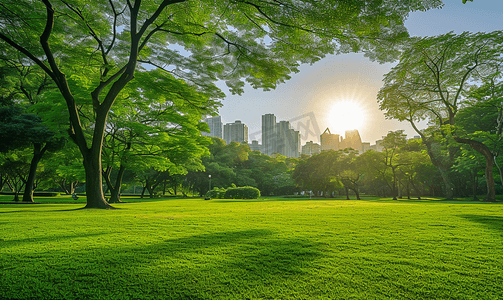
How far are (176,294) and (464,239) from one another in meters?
4.13

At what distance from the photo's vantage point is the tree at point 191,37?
23.1 ft

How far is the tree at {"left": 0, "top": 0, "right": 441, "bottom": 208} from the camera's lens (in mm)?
7051

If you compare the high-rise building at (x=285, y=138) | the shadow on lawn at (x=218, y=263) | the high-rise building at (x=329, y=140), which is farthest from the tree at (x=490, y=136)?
the high-rise building at (x=285, y=138)

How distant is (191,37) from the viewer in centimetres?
1045

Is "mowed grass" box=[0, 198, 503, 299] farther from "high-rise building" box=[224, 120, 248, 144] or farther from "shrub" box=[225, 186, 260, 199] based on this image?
"high-rise building" box=[224, 120, 248, 144]

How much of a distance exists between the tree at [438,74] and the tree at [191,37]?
936 cm

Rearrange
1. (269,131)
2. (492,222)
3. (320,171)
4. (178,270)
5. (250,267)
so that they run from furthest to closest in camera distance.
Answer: (269,131), (320,171), (492,222), (250,267), (178,270)

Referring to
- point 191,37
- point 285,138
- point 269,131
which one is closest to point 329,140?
point 285,138

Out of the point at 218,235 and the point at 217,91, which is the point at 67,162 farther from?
the point at 218,235

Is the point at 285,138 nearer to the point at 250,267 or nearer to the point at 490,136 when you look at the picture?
the point at 490,136

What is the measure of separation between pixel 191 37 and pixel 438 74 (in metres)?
19.4

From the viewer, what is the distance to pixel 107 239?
360 cm

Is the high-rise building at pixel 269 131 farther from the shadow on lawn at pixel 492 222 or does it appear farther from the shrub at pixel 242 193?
the shadow on lawn at pixel 492 222

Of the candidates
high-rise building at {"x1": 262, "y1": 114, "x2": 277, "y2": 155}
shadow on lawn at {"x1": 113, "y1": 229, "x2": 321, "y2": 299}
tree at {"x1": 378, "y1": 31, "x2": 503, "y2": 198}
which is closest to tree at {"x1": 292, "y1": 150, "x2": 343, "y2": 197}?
tree at {"x1": 378, "y1": 31, "x2": 503, "y2": 198}
